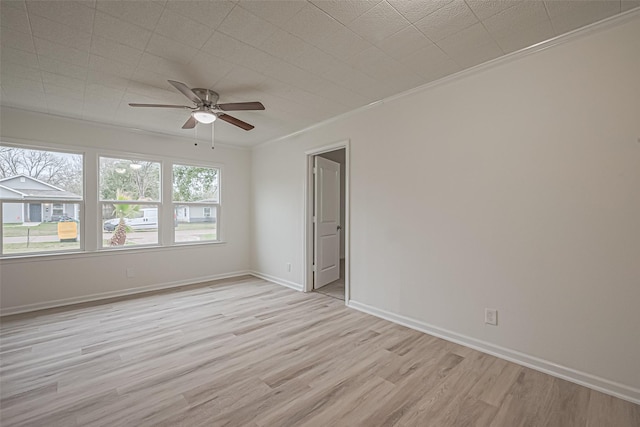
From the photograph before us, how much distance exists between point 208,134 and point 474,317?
4403 mm

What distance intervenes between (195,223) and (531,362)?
4.88 metres

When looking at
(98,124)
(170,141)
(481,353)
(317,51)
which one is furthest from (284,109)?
(481,353)

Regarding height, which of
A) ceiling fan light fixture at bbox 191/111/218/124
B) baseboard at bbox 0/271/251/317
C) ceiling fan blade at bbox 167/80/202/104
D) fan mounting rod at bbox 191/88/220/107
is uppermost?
fan mounting rod at bbox 191/88/220/107

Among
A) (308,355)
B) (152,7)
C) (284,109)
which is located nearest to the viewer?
(152,7)

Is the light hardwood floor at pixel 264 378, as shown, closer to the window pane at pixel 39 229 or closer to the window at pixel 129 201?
the window pane at pixel 39 229

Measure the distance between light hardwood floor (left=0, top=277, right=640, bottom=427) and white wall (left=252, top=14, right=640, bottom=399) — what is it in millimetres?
345

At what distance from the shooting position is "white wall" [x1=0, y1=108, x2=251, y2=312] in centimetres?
357

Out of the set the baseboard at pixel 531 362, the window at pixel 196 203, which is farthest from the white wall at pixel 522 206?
the window at pixel 196 203

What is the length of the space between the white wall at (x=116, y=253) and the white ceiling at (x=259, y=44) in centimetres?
60

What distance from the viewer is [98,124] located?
4.04m

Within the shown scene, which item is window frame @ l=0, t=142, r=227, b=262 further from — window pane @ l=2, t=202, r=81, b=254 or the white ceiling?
the white ceiling

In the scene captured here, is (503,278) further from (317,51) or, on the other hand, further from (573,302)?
(317,51)

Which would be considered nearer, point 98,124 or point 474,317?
point 474,317

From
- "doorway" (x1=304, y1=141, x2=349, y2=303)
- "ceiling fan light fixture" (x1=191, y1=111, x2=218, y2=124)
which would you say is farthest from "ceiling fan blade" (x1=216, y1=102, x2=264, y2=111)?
"doorway" (x1=304, y1=141, x2=349, y2=303)
